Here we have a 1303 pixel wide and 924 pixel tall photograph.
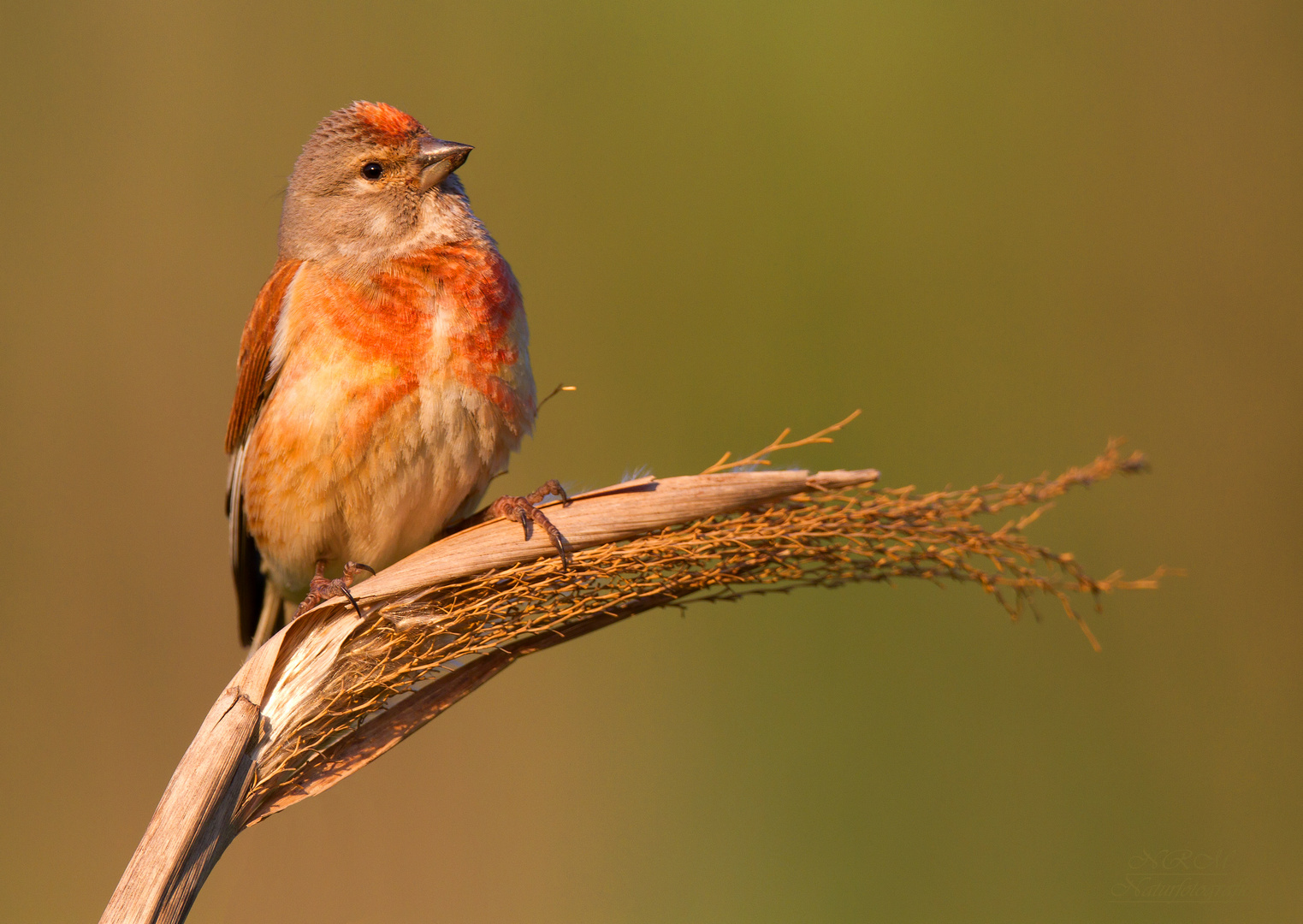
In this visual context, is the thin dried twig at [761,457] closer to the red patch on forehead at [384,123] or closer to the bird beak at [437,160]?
the bird beak at [437,160]

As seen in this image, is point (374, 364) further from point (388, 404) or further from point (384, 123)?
point (384, 123)

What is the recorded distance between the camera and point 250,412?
95.4 inches

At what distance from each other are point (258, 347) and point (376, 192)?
465 millimetres

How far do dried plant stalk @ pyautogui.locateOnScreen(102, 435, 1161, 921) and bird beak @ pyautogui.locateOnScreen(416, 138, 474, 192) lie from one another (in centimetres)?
111

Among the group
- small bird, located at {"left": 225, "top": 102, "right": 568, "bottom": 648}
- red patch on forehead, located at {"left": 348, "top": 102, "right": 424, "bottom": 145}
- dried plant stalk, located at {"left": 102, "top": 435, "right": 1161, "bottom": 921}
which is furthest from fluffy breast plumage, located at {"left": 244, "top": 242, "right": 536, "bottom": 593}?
dried plant stalk, located at {"left": 102, "top": 435, "right": 1161, "bottom": 921}

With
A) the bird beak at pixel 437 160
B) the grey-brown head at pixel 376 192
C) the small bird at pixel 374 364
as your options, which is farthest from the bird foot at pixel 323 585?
the bird beak at pixel 437 160

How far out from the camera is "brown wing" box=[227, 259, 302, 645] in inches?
92.1

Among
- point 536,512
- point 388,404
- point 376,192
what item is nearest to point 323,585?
point 388,404

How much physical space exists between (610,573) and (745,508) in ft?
0.78

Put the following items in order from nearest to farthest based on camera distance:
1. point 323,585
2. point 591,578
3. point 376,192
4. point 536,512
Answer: point 591,578
point 536,512
point 323,585
point 376,192

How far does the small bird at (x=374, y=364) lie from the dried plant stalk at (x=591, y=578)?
0.39m

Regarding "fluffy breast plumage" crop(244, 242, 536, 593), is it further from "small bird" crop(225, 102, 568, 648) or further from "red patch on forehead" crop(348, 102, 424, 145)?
"red patch on forehead" crop(348, 102, 424, 145)

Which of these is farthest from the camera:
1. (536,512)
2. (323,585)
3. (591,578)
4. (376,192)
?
(376,192)

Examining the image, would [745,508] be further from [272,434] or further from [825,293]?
[825,293]
